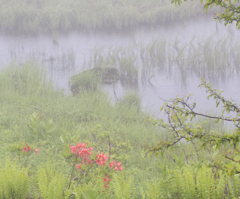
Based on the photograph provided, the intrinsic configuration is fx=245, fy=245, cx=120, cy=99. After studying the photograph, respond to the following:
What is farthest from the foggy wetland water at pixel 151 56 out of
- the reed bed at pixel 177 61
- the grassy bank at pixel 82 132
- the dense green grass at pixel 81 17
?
the grassy bank at pixel 82 132

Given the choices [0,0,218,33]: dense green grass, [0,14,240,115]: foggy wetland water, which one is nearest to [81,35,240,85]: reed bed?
[0,14,240,115]: foggy wetland water

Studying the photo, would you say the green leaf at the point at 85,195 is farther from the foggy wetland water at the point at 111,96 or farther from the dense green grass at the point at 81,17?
the dense green grass at the point at 81,17

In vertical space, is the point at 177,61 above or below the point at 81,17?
below

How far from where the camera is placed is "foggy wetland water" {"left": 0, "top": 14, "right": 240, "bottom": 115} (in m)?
6.09

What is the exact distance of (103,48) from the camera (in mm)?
8289

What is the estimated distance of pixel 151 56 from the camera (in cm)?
772

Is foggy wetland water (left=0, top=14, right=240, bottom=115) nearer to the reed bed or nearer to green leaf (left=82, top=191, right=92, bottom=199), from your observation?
the reed bed

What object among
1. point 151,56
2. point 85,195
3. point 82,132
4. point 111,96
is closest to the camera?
point 85,195

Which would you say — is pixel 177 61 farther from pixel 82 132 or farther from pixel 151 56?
pixel 82 132

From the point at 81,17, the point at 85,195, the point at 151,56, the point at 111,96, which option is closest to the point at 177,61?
the point at 151,56

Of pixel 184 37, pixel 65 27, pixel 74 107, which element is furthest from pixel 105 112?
pixel 65 27

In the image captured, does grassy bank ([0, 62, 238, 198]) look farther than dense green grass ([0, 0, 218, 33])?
No

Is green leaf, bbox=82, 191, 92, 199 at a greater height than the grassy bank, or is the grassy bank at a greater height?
green leaf, bbox=82, 191, 92, 199

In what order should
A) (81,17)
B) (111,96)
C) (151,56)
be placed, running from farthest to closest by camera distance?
(81,17), (151,56), (111,96)
